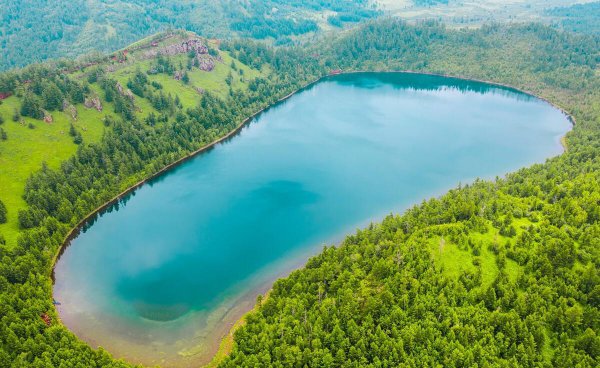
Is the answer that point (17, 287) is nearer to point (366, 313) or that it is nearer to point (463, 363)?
point (366, 313)

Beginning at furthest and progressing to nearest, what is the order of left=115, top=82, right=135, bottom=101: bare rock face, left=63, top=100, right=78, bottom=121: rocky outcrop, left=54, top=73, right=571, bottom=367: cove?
left=115, top=82, right=135, bottom=101: bare rock face, left=63, top=100, right=78, bottom=121: rocky outcrop, left=54, top=73, right=571, bottom=367: cove

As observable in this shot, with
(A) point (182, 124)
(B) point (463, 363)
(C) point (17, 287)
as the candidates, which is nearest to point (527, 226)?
(B) point (463, 363)

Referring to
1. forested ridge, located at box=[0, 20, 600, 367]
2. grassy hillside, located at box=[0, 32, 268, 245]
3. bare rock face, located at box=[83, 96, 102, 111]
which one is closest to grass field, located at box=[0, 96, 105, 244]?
grassy hillside, located at box=[0, 32, 268, 245]

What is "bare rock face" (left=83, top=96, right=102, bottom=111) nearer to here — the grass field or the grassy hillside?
the grassy hillside

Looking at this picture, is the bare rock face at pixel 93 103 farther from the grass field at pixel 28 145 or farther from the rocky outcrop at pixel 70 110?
the rocky outcrop at pixel 70 110

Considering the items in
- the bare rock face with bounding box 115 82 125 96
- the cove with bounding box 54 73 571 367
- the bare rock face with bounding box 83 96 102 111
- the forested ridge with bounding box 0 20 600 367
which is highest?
the bare rock face with bounding box 115 82 125 96

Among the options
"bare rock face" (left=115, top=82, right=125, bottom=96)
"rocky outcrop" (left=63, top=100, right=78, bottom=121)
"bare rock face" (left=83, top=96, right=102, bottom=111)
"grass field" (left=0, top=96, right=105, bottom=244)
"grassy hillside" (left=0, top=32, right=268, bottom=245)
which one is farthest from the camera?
"bare rock face" (left=115, top=82, right=125, bottom=96)

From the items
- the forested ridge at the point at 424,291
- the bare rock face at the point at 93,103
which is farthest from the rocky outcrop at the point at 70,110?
the forested ridge at the point at 424,291

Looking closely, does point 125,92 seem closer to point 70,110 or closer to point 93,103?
point 93,103
